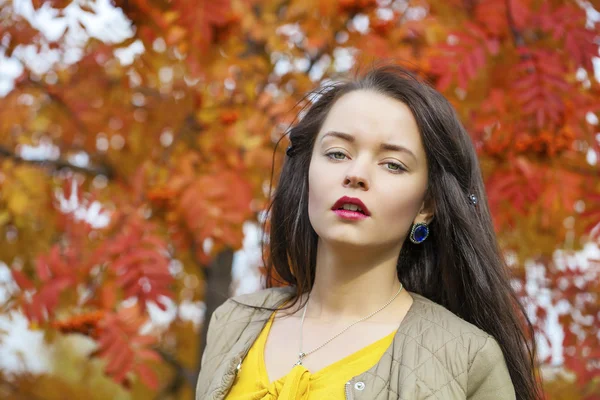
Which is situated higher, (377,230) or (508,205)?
(508,205)

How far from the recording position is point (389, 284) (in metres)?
2.04

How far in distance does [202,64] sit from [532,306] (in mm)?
1739

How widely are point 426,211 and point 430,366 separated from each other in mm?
444

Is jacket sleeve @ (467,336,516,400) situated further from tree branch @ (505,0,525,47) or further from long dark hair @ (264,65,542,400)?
tree branch @ (505,0,525,47)

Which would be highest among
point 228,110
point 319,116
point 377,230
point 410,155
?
point 228,110

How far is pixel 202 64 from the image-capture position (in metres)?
3.29

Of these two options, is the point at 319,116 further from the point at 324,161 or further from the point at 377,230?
the point at 377,230

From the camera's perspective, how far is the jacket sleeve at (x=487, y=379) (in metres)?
1.82

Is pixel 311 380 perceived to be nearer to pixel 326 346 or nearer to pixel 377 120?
pixel 326 346

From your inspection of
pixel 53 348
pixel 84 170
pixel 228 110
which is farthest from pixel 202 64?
pixel 53 348

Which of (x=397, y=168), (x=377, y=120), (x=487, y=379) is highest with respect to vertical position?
(x=377, y=120)

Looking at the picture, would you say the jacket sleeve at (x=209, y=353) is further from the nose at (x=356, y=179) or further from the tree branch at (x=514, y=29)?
the tree branch at (x=514, y=29)

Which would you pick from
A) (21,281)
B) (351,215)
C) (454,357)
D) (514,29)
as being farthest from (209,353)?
(514,29)

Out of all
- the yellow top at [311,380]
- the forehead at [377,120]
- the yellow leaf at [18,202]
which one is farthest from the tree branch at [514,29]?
the yellow leaf at [18,202]
